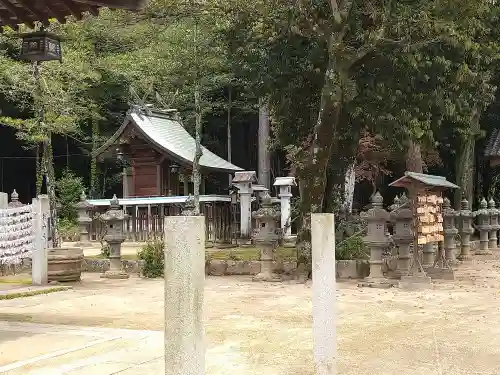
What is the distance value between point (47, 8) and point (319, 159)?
→ 251 inches

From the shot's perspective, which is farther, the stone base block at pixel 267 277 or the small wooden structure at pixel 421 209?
the stone base block at pixel 267 277

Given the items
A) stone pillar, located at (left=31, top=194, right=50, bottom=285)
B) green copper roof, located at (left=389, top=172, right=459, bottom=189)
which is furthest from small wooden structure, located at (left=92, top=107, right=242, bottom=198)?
green copper roof, located at (left=389, top=172, right=459, bottom=189)

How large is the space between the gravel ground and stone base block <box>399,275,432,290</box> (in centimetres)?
23

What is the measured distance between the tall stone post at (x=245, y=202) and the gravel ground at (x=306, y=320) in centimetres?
659

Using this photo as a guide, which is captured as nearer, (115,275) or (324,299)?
(324,299)

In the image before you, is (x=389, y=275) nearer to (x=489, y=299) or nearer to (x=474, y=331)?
(x=489, y=299)

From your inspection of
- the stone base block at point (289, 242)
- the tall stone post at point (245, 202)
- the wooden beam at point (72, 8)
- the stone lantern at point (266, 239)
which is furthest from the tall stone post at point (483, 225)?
the wooden beam at point (72, 8)

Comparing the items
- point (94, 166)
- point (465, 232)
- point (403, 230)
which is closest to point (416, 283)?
point (403, 230)

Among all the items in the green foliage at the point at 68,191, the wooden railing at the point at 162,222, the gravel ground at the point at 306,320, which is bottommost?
the gravel ground at the point at 306,320

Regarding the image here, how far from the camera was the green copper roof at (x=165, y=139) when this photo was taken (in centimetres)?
2264

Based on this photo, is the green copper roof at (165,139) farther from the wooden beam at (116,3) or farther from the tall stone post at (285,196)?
the wooden beam at (116,3)

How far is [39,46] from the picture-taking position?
10.1m

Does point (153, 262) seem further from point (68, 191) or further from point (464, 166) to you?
point (68, 191)

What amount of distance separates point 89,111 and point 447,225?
16784mm
